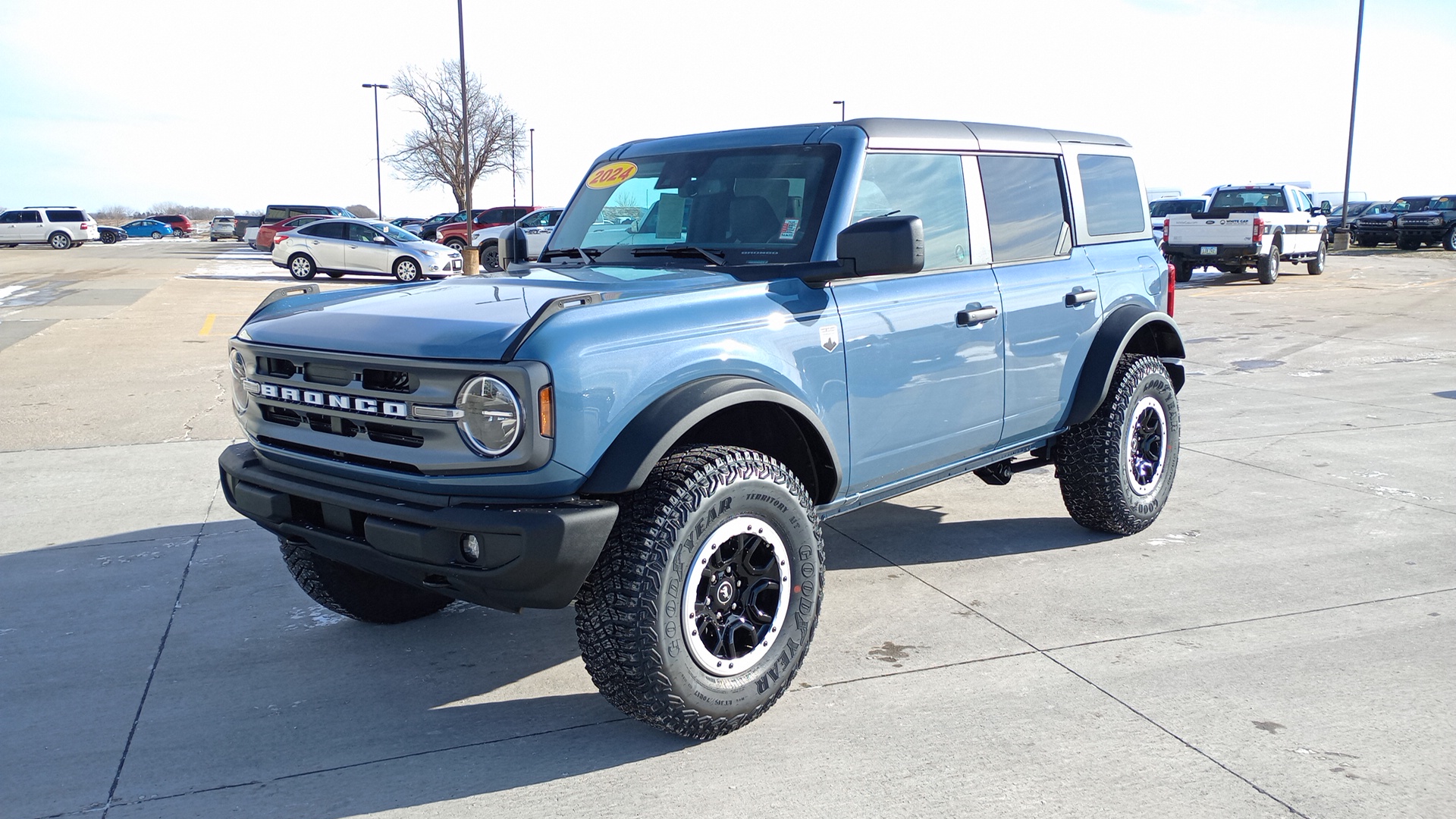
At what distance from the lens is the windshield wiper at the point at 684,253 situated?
411cm

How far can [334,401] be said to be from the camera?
11.1 feet

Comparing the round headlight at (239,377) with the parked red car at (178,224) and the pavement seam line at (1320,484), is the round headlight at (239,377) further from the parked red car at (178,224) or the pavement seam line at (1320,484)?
the parked red car at (178,224)

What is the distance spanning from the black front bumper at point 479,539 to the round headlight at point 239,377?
70 cm

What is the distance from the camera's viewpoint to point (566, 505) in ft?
10.0

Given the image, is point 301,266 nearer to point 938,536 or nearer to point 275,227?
point 275,227

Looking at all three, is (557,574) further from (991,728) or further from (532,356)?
(991,728)

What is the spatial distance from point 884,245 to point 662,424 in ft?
3.43

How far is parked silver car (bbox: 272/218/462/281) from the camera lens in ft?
84.3

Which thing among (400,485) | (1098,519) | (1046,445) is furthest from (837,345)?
(1098,519)

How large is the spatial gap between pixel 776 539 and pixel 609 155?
2.33 m

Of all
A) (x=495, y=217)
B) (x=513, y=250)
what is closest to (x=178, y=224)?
(x=495, y=217)

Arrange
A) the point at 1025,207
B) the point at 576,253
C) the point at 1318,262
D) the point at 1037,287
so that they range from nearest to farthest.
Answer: the point at 576,253, the point at 1037,287, the point at 1025,207, the point at 1318,262

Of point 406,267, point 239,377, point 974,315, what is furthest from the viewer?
point 406,267

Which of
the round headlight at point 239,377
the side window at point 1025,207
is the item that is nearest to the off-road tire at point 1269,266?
the side window at point 1025,207
